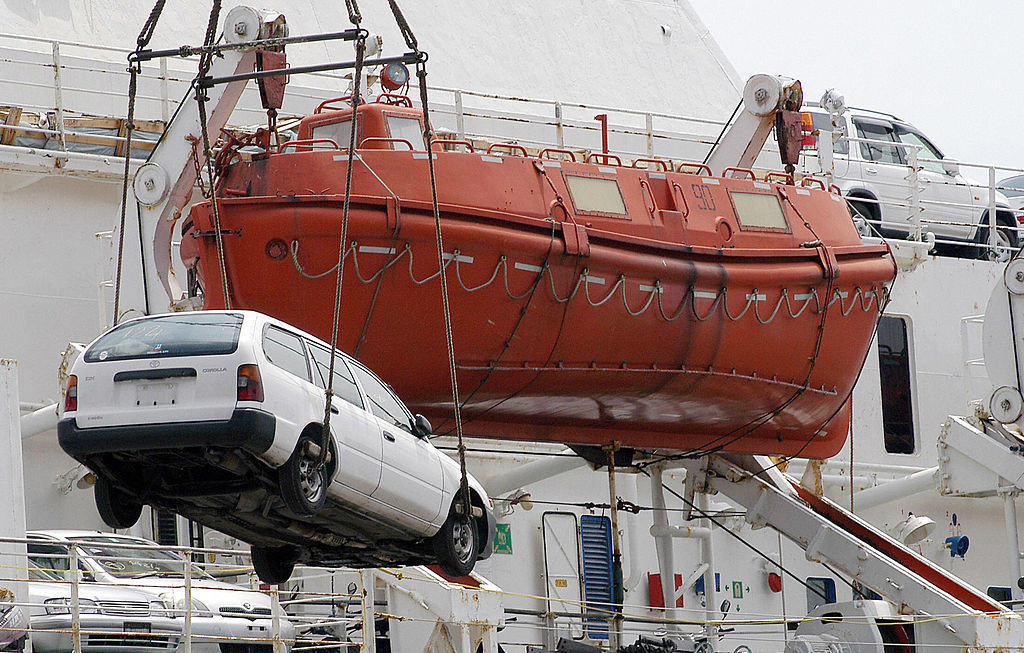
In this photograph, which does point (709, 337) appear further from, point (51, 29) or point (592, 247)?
point (51, 29)

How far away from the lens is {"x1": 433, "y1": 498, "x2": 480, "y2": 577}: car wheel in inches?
409

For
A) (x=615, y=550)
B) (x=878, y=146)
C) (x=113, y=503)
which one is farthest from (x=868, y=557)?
(x=113, y=503)

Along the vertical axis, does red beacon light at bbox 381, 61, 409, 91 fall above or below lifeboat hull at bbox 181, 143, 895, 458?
above

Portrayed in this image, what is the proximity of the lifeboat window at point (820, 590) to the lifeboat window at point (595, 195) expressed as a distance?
290 inches

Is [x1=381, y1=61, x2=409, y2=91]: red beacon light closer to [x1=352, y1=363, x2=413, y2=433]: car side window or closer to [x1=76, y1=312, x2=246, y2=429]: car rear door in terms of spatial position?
[x1=352, y1=363, x2=413, y2=433]: car side window

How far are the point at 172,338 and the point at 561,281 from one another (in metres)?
5.20

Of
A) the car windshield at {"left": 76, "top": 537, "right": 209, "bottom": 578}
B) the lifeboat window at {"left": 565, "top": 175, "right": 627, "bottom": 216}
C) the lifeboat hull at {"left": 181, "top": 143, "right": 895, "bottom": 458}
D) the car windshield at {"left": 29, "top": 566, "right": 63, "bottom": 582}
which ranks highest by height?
the lifeboat window at {"left": 565, "top": 175, "right": 627, "bottom": 216}

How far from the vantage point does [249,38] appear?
12844 mm

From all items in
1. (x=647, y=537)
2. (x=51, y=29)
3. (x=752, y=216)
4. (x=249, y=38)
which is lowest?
(x=647, y=537)

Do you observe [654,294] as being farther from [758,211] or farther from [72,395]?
[72,395]

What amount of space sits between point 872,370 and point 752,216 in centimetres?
578

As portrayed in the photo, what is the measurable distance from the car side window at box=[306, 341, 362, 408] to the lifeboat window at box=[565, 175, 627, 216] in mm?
4548

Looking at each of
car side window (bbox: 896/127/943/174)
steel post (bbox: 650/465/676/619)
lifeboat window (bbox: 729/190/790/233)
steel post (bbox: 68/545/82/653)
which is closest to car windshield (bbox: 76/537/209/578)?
steel post (bbox: 68/545/82/653)

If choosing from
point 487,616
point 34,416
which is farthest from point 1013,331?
point 34,416
